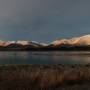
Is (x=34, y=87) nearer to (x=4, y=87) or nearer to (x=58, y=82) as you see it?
(x=4, y=87)

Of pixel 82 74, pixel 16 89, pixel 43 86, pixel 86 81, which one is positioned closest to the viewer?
pixel 16 89

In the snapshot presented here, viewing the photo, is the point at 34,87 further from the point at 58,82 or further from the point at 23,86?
the point at 58,82

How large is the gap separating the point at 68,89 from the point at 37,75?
2.58 meters

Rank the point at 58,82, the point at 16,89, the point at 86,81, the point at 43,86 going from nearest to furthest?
1. the point at 16,89
2. the point at 43,86
3. the point at 58,82
4. the point at 86,81

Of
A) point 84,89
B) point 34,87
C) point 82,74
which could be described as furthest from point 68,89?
point 82,74

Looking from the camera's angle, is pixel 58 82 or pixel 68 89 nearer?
pixel 68 89

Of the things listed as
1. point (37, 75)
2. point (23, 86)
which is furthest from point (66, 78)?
point (23, 86)

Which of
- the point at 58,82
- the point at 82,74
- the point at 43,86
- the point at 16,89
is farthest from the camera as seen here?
the point at 82,74

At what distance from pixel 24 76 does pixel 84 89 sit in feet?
11.5

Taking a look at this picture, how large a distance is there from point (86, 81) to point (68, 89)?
2.80 metres

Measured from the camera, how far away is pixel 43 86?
425 inches

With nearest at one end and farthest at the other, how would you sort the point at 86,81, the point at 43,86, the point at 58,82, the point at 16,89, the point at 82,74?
the point at 16,89
the point at 43,86
the point at 58,82
the point at 86,81
the point at 82,74

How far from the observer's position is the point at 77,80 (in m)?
13.7

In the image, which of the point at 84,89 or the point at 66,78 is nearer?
the point at 84,89
